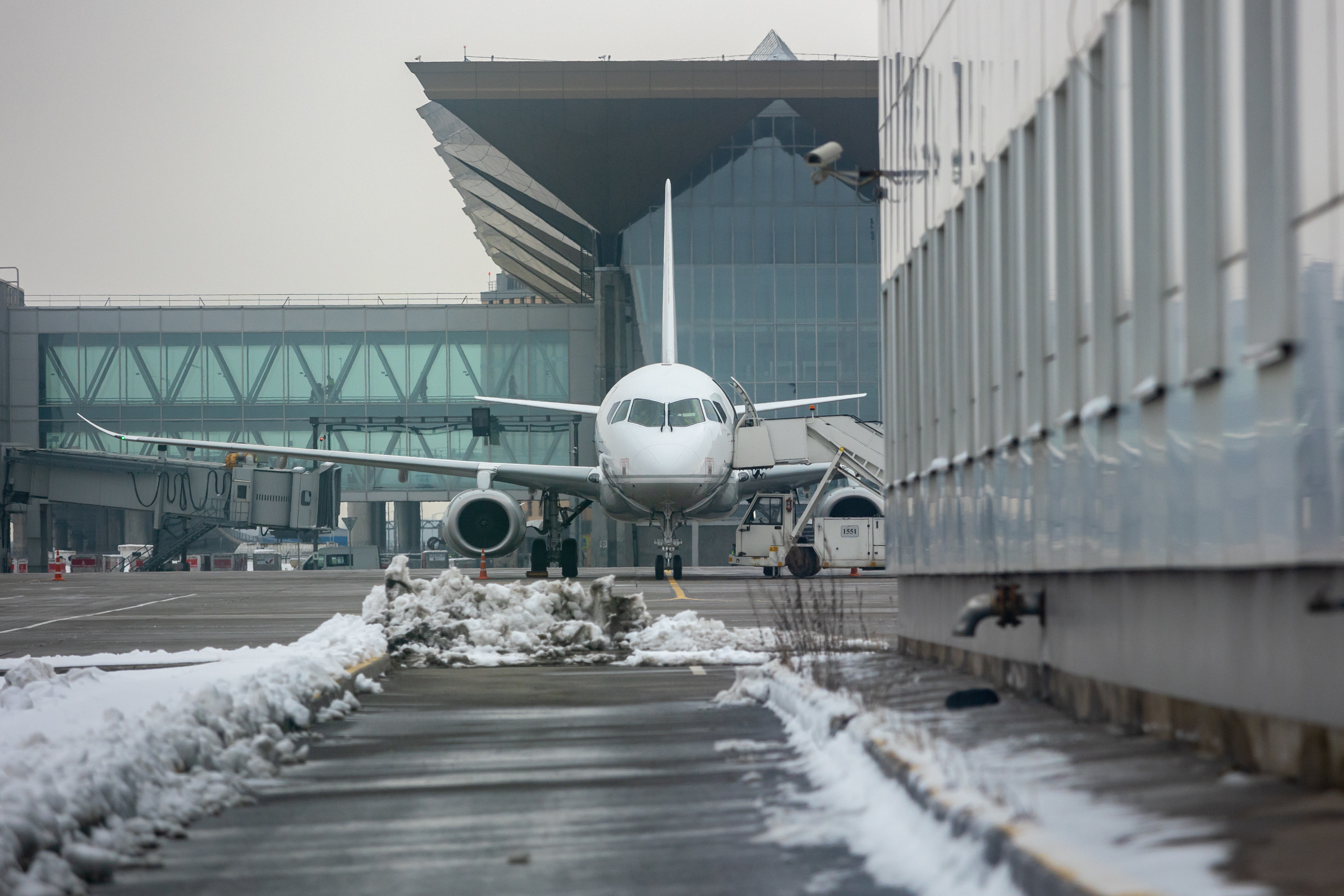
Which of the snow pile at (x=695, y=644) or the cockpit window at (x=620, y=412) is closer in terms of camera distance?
the snow pile at (x=695, y=644)

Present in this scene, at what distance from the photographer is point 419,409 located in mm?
59875

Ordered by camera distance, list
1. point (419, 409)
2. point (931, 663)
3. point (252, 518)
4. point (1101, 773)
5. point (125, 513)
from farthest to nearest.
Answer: point (125, 513) → point (419, 409) → point (252, 518) → point (931, 663) → point (1101, 773)

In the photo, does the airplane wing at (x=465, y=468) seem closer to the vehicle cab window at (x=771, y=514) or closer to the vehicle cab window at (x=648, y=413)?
the vehicle cab window at (x=771, y=514)

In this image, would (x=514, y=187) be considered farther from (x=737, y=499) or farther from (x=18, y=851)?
(x=18, y=851)

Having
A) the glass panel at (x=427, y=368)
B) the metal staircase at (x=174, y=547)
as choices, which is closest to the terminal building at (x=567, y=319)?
the glass panel at (x=427, y=368)

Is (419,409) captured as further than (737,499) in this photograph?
Yes

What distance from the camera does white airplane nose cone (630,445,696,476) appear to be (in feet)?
84.9

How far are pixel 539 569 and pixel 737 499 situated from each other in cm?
451

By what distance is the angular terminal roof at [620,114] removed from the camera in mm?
48531

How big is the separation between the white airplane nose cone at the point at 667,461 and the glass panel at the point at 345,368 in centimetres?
3594

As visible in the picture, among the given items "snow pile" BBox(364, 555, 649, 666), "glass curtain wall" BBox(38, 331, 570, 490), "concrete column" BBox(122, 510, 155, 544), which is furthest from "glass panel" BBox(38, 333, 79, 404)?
"snow pile" BBox(364, 555, 649, 666)

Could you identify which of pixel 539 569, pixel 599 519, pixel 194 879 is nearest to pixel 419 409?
pixel 599 519

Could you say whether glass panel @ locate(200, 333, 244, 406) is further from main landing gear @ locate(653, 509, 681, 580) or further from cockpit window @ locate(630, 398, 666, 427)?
cockpit window @ locate(630, 398, 666, 427)

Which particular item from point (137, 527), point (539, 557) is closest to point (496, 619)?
point (539, 557)
